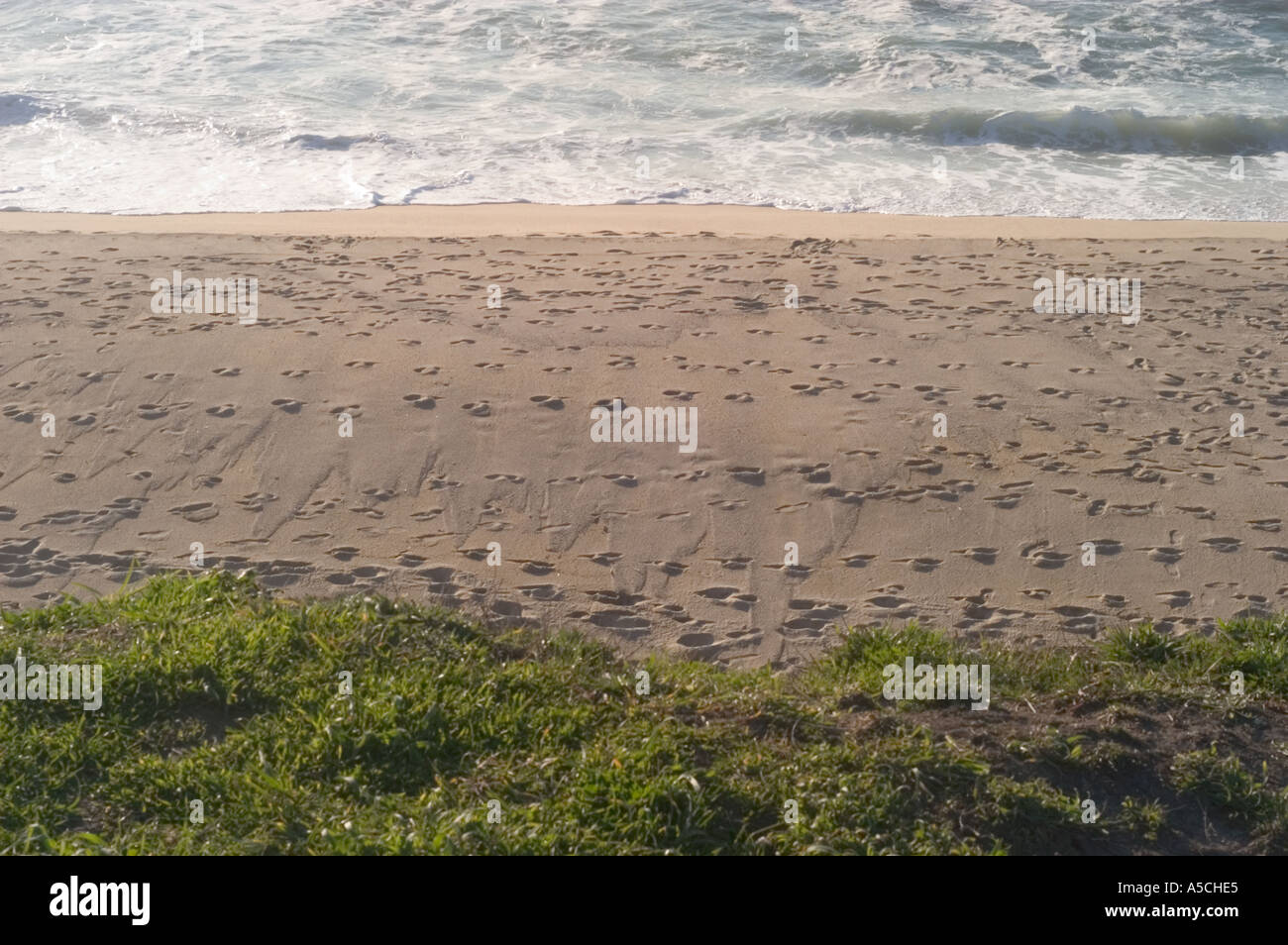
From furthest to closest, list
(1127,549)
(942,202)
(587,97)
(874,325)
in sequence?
(587,97), (942,202), (874,325), (1127,549)

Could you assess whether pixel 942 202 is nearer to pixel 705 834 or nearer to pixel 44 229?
pixel 44 229

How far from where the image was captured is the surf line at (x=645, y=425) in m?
6.70

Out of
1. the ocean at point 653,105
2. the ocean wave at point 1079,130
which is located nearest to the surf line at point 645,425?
the ocean at point 653,105

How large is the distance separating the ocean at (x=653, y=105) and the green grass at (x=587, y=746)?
9.28 meters

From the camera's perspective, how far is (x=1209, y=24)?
22844mm

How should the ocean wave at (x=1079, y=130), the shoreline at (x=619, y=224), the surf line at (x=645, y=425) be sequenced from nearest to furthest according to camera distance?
the surf line at (x=645, y=425) < the shoreline at (x=619, y=224) < the ocean wave at (x=1079, y=130)

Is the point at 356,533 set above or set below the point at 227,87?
below

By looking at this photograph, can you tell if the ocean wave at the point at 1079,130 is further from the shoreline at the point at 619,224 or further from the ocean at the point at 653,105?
the shoreline at the point at 619,224

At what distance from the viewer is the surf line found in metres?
6.70

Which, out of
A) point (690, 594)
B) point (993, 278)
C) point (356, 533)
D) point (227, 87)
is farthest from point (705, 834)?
point (227, 87)

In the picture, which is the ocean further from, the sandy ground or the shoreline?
the sandy ground

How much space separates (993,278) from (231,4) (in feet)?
64.6

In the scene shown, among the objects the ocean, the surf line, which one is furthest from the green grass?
the ocean

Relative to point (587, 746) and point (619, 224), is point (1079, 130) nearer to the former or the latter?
point (619, 224)
